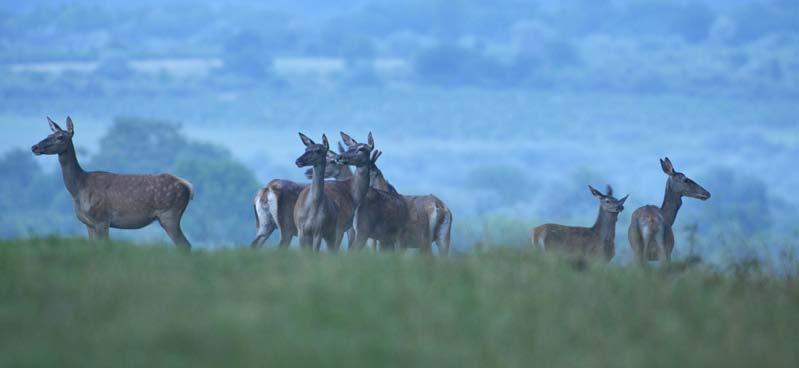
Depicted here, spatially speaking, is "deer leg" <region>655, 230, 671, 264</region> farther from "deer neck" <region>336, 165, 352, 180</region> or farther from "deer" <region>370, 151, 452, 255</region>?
"deer neck" <region>336, 165, 352, 180</region>

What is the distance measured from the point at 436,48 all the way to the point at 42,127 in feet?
187

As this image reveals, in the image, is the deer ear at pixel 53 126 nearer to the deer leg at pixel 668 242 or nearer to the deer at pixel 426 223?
the deer at pixel 426 223

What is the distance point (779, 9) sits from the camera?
19738cm

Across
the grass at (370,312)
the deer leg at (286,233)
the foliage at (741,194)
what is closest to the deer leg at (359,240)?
the deer leg at (286,233)

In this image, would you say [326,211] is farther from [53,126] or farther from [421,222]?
[53,126]

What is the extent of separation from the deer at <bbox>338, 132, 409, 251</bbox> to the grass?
4960mm

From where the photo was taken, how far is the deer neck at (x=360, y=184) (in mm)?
18328

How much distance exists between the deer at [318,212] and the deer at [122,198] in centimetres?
153

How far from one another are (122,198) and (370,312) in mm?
7828

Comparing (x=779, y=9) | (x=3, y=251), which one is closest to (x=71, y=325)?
(x=3, y=251)

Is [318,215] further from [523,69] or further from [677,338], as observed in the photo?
[523,69]

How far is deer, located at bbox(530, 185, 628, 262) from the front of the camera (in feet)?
63.3

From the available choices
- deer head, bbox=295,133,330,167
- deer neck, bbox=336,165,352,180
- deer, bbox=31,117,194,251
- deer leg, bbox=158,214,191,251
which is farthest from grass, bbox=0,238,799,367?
deer neck, bbox=336,165,352,180

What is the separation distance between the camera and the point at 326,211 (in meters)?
17.2
